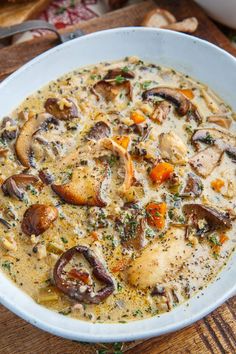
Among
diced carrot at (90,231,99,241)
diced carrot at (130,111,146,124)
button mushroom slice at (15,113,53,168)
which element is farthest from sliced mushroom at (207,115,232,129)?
diced carrot at (90,231,99,241)

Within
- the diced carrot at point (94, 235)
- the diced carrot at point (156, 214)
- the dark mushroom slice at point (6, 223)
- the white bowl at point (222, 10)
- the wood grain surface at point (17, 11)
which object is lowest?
the wood grain surface at point (17, 11)

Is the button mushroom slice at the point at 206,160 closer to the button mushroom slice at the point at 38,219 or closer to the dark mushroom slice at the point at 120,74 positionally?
the dark mushroom slice at the point at 120,74

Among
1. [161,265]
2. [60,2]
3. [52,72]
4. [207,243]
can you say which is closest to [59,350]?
[161,265]

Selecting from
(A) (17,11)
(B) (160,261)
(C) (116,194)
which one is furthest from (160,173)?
(A) (17,11)

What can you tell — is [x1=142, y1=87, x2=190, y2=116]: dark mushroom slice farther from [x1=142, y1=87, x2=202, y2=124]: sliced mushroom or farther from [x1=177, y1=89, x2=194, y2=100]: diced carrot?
[x1=177, y1=89, x2=194, y2=100]: diced carrot

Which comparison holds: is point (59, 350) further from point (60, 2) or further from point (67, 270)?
point (60, 2)

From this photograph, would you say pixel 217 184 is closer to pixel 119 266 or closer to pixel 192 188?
pixel 192 188

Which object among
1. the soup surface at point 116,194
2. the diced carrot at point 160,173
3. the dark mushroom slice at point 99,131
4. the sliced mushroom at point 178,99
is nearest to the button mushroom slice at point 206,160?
the soup surface at point 116,194
